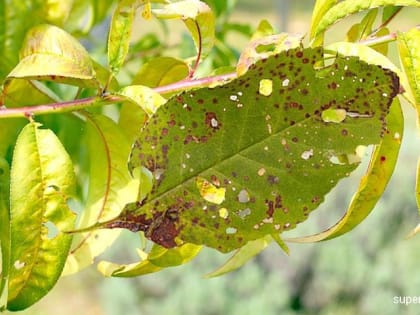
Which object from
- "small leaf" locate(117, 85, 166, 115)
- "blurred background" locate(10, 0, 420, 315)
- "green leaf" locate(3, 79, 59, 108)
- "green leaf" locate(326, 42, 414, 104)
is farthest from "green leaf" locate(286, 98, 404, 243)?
"blurred background" locate(10, 0, 420, 315)

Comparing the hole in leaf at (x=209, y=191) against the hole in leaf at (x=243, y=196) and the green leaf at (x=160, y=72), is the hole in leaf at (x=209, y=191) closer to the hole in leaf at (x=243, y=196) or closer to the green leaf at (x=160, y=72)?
the hole in leaf at (x=243, y=196)

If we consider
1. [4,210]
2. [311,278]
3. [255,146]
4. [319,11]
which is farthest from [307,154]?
[311,278]

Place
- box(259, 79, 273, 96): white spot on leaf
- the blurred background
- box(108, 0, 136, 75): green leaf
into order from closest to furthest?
box(259, 79, 273, 96): white spot on leaf < box(108, 0, 136, 75): green leaf < the blurred background

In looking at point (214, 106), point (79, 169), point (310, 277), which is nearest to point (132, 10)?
point (214, 106)

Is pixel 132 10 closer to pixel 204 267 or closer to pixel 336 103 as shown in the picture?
pixel 336 103

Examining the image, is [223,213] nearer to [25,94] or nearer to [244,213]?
[244,213]

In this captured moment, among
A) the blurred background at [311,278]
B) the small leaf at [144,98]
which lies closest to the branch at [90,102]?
the small leaf at [144,98]

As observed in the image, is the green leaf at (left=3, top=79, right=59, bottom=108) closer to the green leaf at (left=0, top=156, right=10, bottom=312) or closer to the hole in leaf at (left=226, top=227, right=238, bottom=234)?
the green leaf at (left=0, top=156, right=10, bottom=312)

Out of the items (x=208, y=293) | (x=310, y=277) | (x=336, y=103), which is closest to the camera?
(x=336, y=103)
